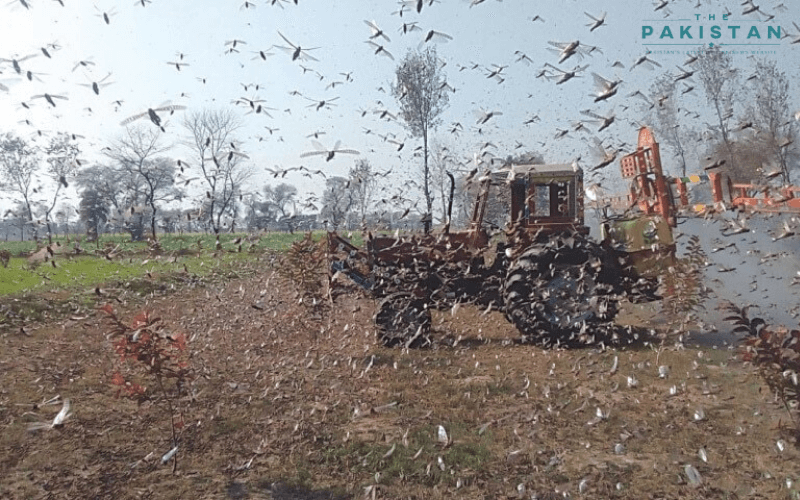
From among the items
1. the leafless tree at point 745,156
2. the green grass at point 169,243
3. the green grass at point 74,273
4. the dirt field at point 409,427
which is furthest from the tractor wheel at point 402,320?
the leafless tree at point 745,156

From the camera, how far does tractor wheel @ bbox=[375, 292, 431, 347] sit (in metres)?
8.16

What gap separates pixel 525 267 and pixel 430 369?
6.92 ft

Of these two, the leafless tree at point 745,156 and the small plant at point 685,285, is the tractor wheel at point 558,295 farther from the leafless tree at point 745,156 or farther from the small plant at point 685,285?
the leafless tree at point 745,156

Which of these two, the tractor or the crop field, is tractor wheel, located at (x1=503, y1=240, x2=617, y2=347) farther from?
the crop field

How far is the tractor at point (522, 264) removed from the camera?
8133 millimetres

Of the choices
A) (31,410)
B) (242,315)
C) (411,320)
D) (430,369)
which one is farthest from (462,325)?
(31,410)

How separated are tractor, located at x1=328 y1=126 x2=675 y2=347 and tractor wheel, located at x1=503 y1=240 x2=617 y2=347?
15 millimetres

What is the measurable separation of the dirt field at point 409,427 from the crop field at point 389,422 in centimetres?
2

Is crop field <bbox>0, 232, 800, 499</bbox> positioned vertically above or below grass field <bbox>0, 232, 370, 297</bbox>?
below

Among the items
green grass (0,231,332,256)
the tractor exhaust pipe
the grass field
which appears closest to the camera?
the tractor exhaust pipe

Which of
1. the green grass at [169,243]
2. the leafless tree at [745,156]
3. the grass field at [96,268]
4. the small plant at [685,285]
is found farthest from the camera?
the leafless tree at [745,156]

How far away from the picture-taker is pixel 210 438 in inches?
201

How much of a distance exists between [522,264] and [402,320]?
194 centimetres

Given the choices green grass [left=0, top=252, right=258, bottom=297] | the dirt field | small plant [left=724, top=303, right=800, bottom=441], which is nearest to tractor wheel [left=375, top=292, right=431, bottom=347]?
the dirt field
